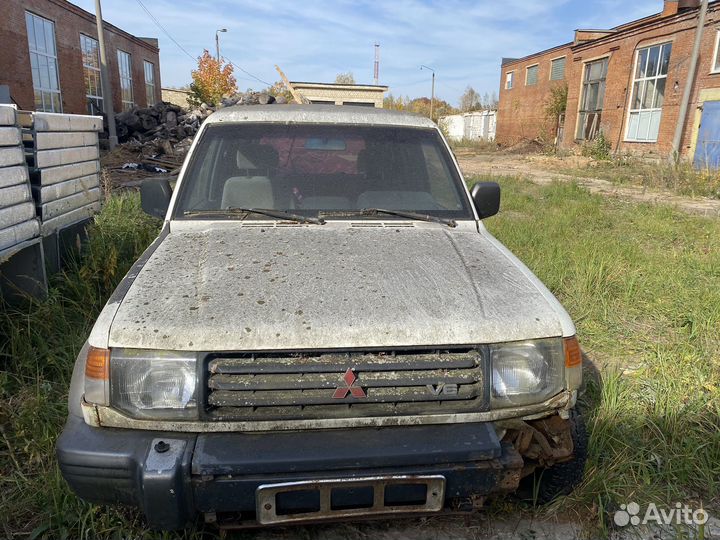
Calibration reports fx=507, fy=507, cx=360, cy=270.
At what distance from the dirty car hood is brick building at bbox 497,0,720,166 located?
1706 centimetres

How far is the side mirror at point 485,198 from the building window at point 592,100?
23.3m

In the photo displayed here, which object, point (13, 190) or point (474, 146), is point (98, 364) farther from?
point (474, 146)

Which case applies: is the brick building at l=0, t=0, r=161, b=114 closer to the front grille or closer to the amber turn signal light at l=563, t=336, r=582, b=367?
the front grille

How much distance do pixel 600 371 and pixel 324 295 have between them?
236 cm

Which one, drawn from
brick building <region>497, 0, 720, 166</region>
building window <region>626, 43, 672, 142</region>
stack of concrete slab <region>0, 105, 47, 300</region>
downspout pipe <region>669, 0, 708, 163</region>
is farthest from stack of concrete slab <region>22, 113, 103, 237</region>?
building window <region>626, 43, 672, 142</region>

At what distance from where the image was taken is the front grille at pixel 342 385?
5.63 ft

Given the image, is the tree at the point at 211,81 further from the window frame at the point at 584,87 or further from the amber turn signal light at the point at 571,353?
the amber turn signal light at the point at 571,353

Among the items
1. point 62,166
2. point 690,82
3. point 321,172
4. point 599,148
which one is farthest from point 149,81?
point 321,172

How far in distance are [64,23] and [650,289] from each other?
2270cm

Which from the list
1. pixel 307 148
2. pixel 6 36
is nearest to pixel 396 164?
pixel 307 148

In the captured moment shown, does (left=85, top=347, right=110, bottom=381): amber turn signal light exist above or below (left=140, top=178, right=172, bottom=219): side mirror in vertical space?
below

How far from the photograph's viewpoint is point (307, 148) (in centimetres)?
293

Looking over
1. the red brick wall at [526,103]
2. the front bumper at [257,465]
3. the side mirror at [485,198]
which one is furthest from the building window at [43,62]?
the red brick wall at [526,103]

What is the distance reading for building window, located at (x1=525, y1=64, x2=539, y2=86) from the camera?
30719 millimetres
